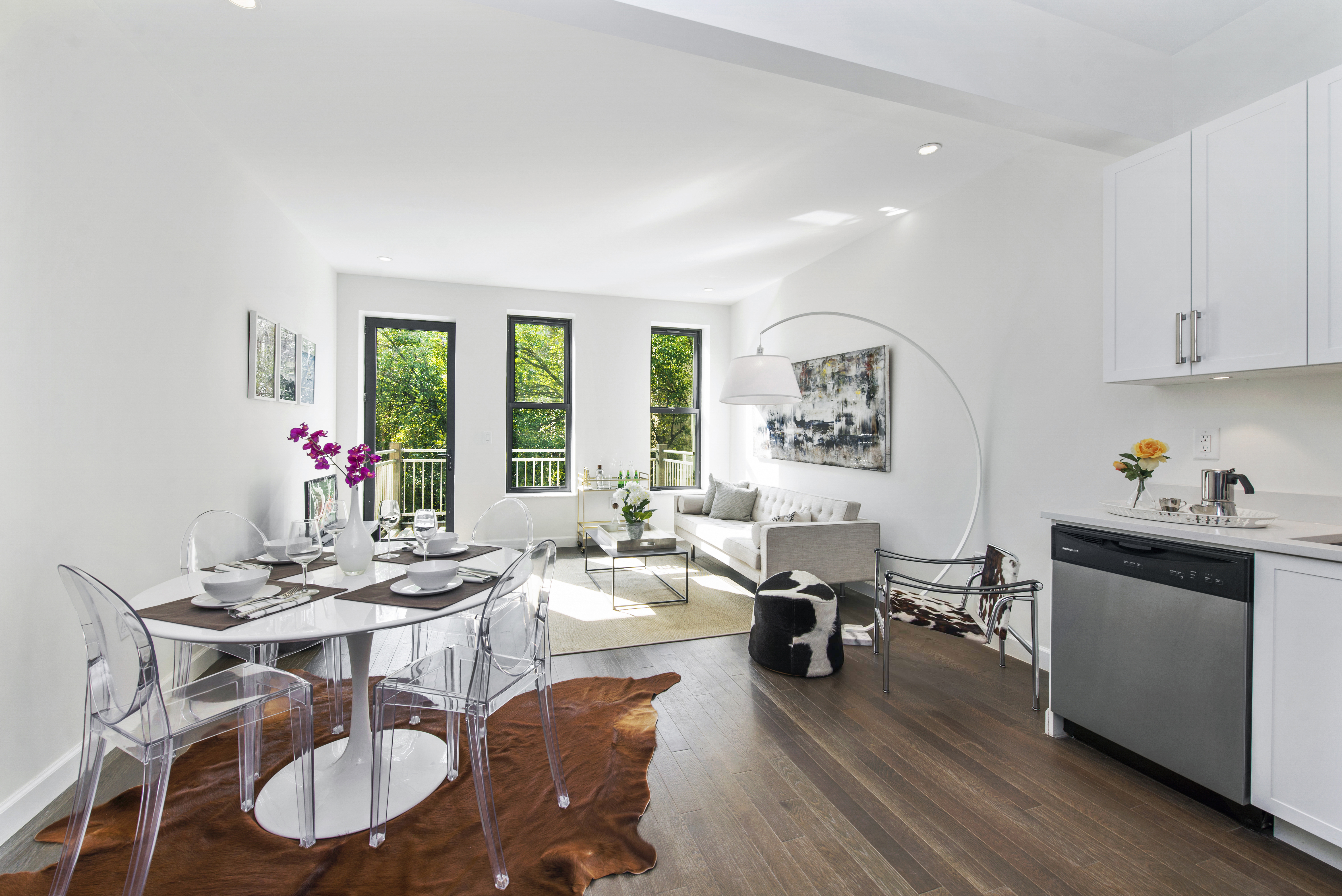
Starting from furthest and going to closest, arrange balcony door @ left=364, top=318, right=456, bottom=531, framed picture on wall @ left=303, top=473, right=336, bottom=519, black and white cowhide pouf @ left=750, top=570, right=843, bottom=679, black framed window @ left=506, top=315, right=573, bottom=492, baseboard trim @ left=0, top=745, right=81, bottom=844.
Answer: black framed window @ left=506, top=315, right=573, bottom=492, balcony door @ left=364, top=318, right=456, bottom=531, framed picture on wall @ left=303, top=473, right=336, bottom=519, black and white cowhide pouf @ left=750, top=570, right=843, bottom=679, baseboard trim @ left=0, top=745, right=81, bottom=844

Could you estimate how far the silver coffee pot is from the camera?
7.02ft

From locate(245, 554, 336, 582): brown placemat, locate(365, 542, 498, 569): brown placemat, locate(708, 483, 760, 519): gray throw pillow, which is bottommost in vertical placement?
locate(708, 483, 760, 519): gray throw pillow

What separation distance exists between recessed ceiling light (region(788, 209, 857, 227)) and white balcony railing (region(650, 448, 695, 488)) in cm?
333

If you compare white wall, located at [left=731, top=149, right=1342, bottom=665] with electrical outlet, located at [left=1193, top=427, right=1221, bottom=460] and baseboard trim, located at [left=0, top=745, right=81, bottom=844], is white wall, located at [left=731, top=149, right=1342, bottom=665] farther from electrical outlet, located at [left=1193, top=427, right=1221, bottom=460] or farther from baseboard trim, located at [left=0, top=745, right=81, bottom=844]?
baseboard trim, located at [left=0, top=745, right=81, bottom=844]

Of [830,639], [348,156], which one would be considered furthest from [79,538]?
[830,639]

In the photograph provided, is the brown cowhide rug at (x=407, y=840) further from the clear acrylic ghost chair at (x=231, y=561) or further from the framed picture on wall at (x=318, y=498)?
the framed picture on wall at (x=318, y=498)

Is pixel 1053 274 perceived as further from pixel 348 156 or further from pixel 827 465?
pixel 348 156

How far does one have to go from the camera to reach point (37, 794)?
1.98 metres

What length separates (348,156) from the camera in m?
3.38

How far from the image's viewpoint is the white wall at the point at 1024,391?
238 centimetres

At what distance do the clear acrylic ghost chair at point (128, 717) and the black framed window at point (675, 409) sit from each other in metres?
5.46

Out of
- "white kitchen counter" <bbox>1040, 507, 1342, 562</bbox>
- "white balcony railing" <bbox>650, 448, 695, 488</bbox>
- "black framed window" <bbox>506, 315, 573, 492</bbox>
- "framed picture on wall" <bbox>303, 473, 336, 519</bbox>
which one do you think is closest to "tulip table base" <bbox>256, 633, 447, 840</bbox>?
"framed picture on wall" <bbox>303, 473, 336, 519</bbox>

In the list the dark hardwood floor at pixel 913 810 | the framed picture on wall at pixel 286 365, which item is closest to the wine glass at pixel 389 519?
the dark hardwood floor at pixel 913 810

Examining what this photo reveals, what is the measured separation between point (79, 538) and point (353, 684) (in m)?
1.12
